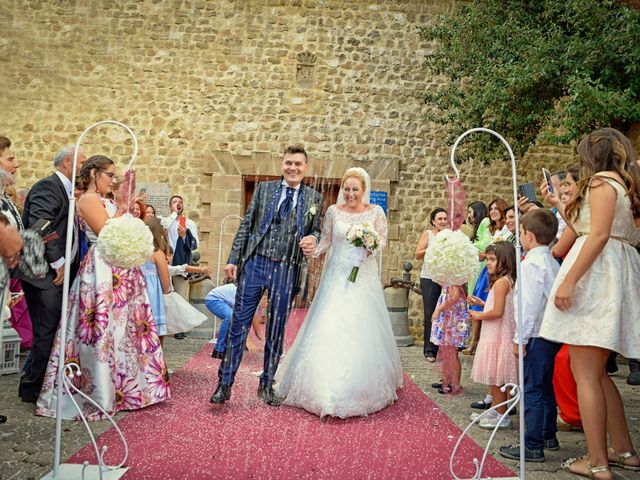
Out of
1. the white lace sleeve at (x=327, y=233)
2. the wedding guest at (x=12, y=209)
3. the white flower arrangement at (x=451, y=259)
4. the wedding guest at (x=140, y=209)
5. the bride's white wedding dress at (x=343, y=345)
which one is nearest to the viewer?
the white flower arrangement at (x=451, y=259)

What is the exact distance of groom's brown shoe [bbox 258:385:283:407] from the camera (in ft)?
14.5

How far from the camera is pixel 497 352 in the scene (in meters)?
4.06

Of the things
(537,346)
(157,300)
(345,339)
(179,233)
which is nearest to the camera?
(537,346)

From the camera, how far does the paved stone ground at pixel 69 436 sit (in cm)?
308

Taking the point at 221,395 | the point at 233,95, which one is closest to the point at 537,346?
the point at 221,395

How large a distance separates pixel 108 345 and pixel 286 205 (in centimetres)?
160

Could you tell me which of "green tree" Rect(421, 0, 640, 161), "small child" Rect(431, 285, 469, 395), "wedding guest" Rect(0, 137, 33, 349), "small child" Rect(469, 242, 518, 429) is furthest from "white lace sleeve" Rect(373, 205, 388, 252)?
"green tree" Rect(421, 0, 640, 161)

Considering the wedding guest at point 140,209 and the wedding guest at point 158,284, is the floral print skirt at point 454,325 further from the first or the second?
the wedding guest at point 140,209

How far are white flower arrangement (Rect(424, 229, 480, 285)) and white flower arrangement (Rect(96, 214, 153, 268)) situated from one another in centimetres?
172

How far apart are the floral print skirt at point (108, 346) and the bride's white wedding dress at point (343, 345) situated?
3.34 feet

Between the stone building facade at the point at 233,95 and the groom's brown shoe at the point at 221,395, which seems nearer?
the groom's brown shoe at the point at 221,395

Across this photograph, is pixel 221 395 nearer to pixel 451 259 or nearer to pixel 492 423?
pixel 492 423

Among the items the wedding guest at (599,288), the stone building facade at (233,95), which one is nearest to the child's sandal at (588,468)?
the wedding guest at (599,288)

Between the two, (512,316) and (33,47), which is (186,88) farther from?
(512,316)
